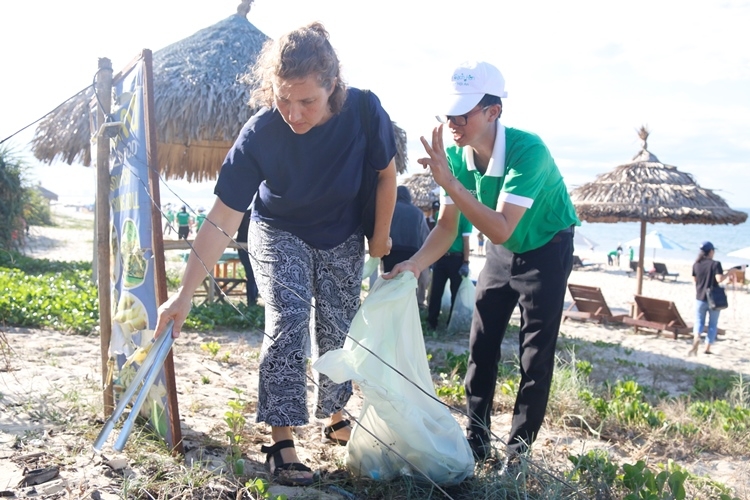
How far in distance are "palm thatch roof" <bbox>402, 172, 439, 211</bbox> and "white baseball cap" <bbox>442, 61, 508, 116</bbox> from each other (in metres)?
12.8

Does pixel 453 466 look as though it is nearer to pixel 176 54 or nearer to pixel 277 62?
pixel 277 62

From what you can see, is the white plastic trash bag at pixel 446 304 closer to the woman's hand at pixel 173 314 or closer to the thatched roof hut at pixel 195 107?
the thatched roof hut at pixel 195 107

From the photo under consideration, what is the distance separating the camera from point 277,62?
7.88ft

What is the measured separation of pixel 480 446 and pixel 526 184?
3.92 ft

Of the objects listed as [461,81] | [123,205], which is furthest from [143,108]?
Answer: [461,81]

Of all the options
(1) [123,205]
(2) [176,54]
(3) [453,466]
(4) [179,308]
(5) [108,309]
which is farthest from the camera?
(2) [176,54]

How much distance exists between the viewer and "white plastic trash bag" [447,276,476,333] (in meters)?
7.69

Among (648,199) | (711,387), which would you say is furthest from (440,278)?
(648,199)

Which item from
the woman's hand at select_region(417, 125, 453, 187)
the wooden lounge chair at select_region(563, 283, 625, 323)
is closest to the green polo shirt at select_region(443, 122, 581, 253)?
the woman's hand at select_region(417, 125, 453, 187)

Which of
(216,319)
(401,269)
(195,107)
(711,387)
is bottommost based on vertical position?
(711,387)

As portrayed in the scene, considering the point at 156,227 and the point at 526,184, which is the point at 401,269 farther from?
the point at 156,227

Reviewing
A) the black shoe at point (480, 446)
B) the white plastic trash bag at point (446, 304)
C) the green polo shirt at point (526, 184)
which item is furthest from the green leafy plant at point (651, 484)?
the white plastic trash bag at point (446, 304)

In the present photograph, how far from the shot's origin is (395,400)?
2525 millimetres

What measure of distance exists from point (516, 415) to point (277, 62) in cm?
176
